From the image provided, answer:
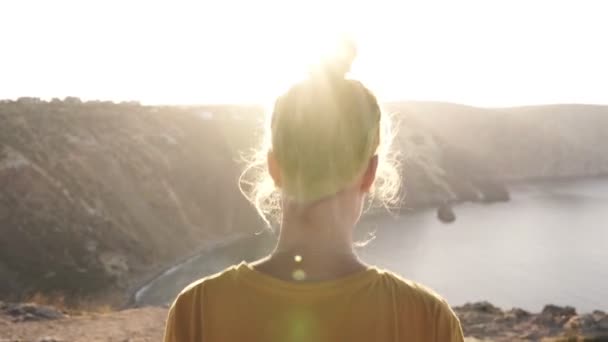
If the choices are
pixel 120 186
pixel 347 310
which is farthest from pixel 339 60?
pixel 120 186

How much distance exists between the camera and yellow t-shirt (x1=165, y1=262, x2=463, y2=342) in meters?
1.56

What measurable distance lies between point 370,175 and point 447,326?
1.48 feet

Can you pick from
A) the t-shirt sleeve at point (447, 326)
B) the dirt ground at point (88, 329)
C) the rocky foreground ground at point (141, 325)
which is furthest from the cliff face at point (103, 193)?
the t-shirt sleeve at point (447, 326)

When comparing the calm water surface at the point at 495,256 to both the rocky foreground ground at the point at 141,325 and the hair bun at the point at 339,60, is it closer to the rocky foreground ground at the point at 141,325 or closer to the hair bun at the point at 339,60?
the rocky foreground ground at the point at 141,325

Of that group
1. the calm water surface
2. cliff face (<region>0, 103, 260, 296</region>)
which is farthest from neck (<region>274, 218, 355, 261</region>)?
cliff face (<region>0, 103, 260, 296</region>)

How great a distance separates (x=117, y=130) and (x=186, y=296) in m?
62.9

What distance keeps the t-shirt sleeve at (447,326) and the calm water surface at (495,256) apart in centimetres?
3749

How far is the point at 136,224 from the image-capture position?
51250 mm

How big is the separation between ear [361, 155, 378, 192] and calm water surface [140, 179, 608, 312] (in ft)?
123

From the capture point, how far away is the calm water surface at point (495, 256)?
40.3 meters

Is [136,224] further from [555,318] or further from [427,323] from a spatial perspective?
[427,323]

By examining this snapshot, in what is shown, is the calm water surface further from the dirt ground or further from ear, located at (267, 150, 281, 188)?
ear, located at (267, 150, 281, 188)

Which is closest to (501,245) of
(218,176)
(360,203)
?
(218,176)

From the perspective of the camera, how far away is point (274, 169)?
5.57ft
